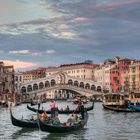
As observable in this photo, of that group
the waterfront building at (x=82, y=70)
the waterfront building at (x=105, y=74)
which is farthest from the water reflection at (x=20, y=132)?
the waterfront building at (x=82, y=70)

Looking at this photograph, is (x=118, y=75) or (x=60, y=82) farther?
(x=60, y=82)

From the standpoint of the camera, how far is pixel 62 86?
51812 mm

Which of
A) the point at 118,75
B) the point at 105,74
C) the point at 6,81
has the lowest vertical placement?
the point at 6,81

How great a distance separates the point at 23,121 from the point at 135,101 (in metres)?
13.3

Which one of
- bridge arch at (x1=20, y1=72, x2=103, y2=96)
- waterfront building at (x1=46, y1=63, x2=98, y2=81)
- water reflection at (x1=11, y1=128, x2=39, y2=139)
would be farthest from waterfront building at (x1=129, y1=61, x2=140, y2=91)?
water reflection at (x1=11, y1=128, x2=39, y2=139)

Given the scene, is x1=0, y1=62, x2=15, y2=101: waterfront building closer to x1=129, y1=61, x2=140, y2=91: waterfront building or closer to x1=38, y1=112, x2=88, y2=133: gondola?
x1=129, y1=61, x2=140, y2=91: waterfront building

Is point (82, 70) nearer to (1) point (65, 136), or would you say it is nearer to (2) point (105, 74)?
(2) point (105, 74)

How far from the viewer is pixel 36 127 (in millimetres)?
14484

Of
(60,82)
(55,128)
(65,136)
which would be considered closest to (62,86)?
(60,82)

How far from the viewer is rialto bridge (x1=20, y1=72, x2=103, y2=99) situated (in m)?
51.8

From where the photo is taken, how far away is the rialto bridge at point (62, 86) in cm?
5184

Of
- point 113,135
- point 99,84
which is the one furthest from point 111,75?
point 113,135

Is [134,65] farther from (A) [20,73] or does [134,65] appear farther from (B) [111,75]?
(A) [20,73]

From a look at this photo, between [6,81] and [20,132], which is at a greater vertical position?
[6,81]
